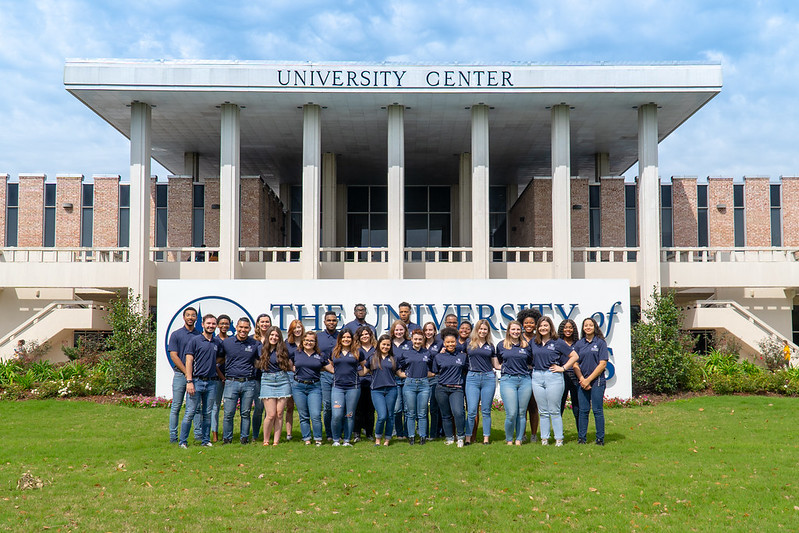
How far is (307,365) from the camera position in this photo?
1046 cm

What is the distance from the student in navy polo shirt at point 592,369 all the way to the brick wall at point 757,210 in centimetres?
2340

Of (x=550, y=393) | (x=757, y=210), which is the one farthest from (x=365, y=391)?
(x=757, y=210)

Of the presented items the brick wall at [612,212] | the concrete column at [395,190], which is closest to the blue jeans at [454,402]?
the concrete column at [395,190]

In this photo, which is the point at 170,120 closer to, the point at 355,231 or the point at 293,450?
the point at 355,231

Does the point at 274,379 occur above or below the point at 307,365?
below

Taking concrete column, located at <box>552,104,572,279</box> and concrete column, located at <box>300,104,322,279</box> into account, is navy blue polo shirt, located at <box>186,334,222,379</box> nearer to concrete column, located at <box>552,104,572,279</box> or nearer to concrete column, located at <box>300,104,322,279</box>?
concrete column, located at <box>300,104,322,279</box>

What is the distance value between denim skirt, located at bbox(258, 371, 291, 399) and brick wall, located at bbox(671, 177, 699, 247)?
77.3 ft

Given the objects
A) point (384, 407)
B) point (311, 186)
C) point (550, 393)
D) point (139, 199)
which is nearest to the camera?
→ point (550, 393)

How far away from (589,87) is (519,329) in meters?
13.4

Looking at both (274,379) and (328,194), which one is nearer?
(274,379)

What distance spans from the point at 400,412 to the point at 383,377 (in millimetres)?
955

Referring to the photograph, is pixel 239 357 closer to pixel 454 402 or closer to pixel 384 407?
pixel 384 407

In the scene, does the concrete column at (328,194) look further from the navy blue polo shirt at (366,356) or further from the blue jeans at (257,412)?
the navy blue polo shirt at (366,356)

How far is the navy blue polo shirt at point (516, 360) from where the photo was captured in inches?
405
